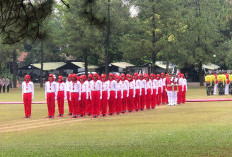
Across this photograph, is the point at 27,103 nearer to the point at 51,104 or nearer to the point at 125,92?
the point at 51,104

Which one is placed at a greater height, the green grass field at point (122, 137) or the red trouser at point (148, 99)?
the red trouser at point (148, 99)

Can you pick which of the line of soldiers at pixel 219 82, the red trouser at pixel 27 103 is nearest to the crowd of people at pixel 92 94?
the red trouser at pixel 27 103

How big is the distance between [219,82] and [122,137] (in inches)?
1025

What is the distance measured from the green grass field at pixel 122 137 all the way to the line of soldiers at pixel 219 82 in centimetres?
1836

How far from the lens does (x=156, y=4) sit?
55.7 m

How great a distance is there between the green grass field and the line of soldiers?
18363mm

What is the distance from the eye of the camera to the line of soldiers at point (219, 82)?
39625 mm

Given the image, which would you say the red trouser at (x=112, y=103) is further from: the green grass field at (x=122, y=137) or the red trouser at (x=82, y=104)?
the green grass field at (x=122, y=137)

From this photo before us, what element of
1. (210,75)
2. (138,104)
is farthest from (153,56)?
(138,104)

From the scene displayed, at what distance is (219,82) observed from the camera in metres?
39.6

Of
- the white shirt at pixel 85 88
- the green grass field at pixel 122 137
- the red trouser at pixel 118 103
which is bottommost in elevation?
the green grass field at pixel 122 137

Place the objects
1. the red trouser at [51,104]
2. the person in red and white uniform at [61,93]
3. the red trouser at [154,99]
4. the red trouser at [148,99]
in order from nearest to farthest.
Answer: the red trouser at [51,104]
the person in red and white uniform at [61,93]
the red trouser at [148,99]
the red trouser at [154,99]

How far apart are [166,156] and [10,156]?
4.09 meters

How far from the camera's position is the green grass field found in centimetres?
1263
